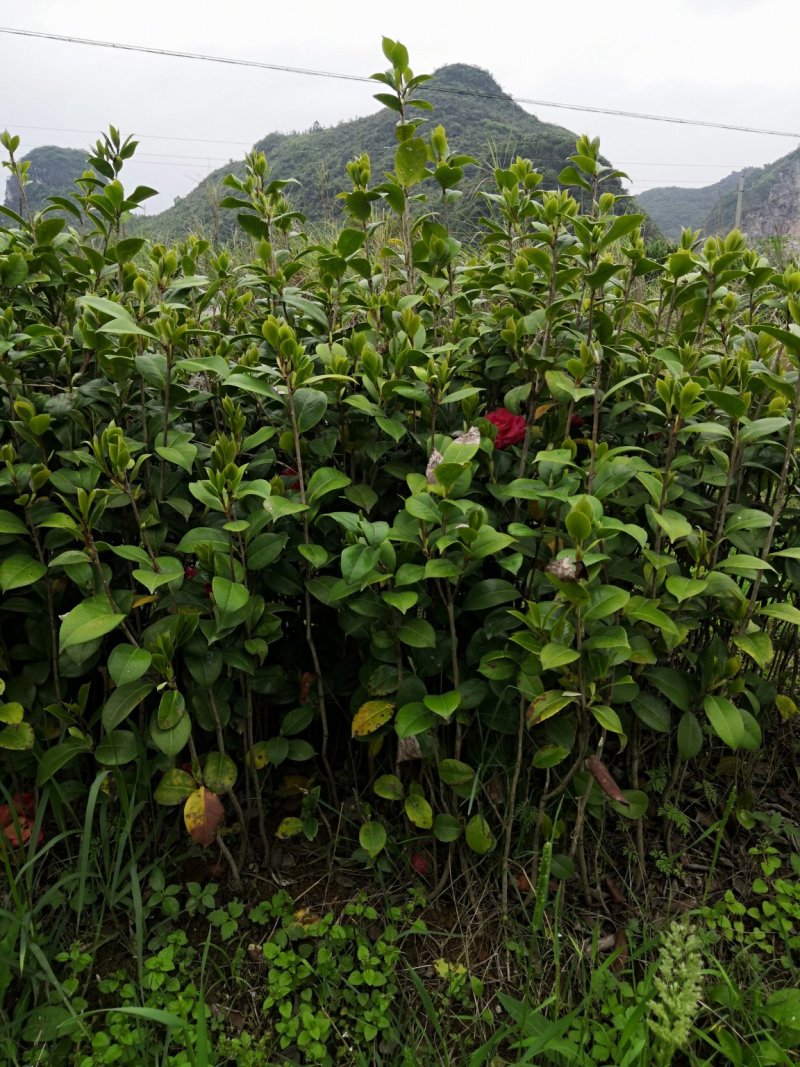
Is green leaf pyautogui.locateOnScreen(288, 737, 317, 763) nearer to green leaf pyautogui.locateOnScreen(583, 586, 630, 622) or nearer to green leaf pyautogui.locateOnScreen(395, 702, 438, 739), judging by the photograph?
green leaf pyautogui.locateOnScreen(395, 702, 438, 739)

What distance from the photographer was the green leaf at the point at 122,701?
4.73 feet

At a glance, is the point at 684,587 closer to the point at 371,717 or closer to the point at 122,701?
the point at 371,717

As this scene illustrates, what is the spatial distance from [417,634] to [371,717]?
213 mm

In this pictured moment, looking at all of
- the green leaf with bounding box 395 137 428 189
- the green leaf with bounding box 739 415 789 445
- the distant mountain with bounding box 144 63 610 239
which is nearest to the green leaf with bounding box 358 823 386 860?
the green leaf with bounding box 739 415 789 445

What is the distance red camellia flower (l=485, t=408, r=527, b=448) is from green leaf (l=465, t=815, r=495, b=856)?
836 millimetres

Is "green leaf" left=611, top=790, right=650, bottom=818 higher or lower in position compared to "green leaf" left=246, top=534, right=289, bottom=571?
lower

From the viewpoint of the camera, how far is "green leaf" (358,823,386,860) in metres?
1.61

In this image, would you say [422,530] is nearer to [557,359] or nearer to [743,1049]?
[557,359]

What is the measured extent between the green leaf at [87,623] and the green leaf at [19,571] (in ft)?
0.50

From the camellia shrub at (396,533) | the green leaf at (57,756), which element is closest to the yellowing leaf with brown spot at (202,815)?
the camellia shrub at (396,533)

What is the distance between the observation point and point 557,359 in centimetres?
169

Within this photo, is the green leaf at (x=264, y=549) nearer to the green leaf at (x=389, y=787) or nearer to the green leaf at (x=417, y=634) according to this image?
the green leaf at (x=417, y=634)

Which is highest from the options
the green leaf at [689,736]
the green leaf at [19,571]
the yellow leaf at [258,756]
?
the green leaf at [19,571]

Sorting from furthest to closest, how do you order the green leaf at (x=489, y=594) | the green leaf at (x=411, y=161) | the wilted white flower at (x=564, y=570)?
1. the green leaf at (x=411, y=161)
2. the green leaf at (x=489, y=594)
3. the wilted white flower at (x=564, y=570)
